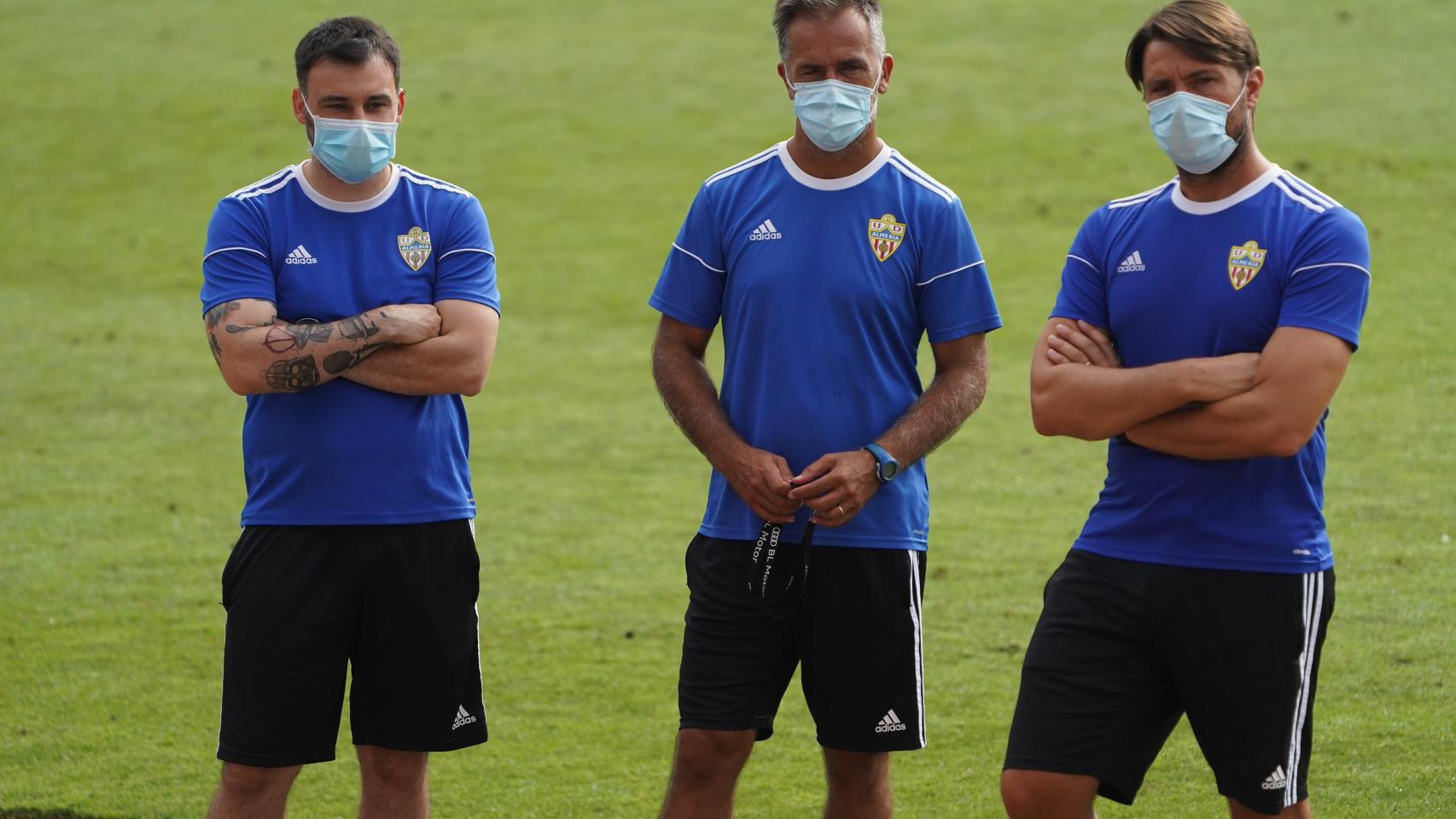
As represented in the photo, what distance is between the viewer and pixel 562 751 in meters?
6.10

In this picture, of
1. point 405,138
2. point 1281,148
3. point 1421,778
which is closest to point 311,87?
point 1421,778

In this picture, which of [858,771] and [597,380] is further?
[597,380]

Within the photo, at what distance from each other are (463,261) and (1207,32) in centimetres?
198

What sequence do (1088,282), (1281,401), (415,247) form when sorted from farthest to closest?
(415,247)
(1088,282)
(1281,401)

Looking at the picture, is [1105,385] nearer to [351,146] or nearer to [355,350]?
[355,350]

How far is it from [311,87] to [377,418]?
2.97ft

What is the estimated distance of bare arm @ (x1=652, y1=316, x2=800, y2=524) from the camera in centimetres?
418

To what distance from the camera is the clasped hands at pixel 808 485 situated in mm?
4121

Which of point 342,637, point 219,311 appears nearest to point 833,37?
point 219,311

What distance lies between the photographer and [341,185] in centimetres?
443

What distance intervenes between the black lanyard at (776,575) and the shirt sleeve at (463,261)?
0.99 metres

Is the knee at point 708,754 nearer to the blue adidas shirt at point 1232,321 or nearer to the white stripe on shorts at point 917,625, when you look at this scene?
the white stripe on shorts at point 917,625

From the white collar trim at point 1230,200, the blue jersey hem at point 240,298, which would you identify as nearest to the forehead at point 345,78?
the blue jersey hem at point 240,298

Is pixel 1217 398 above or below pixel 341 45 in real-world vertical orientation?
below
